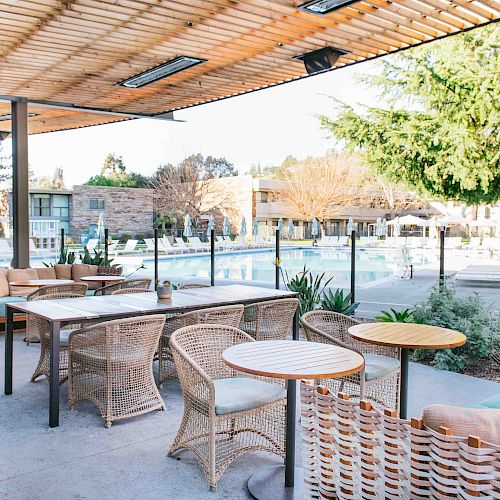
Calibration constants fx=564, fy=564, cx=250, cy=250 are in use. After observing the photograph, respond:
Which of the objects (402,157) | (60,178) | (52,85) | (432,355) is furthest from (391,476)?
(60,178)

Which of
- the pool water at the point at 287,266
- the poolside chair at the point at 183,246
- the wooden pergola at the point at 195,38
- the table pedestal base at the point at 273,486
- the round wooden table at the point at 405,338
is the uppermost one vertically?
the wooden pergola at the point at 195,38

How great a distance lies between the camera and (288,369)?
2.80m

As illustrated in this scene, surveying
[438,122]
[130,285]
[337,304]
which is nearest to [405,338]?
[337,304]

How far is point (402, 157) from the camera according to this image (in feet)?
42.8

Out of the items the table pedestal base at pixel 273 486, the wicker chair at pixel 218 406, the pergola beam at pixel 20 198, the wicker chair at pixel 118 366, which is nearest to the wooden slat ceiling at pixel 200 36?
the pergola beam at pixel 20 198

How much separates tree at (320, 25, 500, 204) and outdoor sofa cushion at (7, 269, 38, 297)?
7.91m

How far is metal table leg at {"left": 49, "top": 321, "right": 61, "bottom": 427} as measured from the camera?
157 inches

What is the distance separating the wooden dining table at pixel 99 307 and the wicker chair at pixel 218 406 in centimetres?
102

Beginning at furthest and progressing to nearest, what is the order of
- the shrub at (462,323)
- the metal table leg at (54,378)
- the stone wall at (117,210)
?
the stone wall at (117,210) < the shrub at (462,323) < the metal table leg at (54,378)

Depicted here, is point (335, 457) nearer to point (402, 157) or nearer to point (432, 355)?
point (432, 355)

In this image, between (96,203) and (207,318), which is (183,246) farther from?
(207,318)

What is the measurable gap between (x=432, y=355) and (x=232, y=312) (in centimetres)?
262

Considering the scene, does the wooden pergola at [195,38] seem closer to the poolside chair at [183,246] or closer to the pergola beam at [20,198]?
the pergola beam at [20,198]

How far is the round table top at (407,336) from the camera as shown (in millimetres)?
3412
